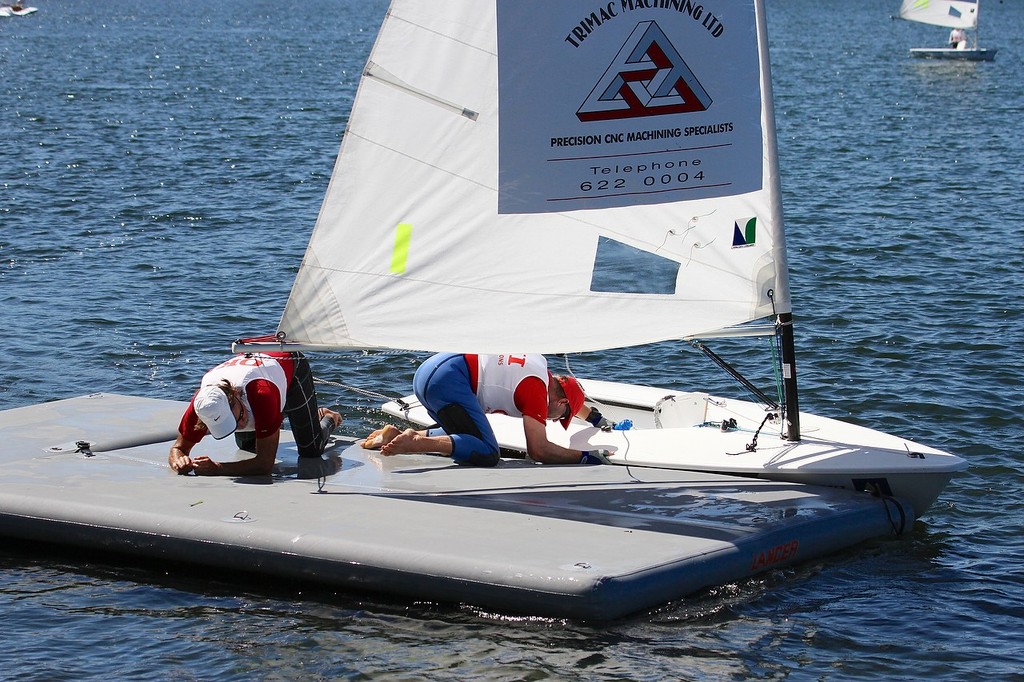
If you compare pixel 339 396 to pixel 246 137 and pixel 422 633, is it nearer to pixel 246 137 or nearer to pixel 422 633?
pixel 422 633

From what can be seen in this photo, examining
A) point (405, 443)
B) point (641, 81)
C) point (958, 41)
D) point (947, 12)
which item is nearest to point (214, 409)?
point (405, 443)

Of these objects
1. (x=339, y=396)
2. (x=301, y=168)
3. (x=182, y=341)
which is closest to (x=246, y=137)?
(x=301, y=168)

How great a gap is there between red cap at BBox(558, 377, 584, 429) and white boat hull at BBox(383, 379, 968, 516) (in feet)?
0.52

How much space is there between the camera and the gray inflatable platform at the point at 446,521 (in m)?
7.40

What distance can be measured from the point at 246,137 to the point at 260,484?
70.9 ft

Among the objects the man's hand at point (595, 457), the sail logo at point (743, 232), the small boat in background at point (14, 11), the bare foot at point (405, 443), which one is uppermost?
the small boat in background at point (14, 11)

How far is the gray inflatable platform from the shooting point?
291 inches

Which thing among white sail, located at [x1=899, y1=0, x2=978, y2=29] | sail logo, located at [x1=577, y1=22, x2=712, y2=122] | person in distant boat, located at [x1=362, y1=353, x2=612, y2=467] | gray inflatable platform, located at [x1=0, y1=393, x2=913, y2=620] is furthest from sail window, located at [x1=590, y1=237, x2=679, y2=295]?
white sail, located at [x1=899, y1=0, x2=978, y2=29]

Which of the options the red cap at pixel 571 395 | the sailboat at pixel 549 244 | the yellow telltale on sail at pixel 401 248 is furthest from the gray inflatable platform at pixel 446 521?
the yellow telltale on sail at pixel 401 248

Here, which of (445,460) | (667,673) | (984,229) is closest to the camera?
(667,673)

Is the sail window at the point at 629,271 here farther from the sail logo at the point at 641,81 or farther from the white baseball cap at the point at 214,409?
the white baseball cap at the point at 214,409

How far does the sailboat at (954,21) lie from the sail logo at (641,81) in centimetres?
4451

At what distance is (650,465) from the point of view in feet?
31.4

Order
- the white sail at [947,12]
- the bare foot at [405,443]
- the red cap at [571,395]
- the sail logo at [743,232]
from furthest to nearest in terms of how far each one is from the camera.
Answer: the white sail at [947,12] < the red cap at [571,395] < the bare foot at [405,443] < the sail logo at [743,232]
